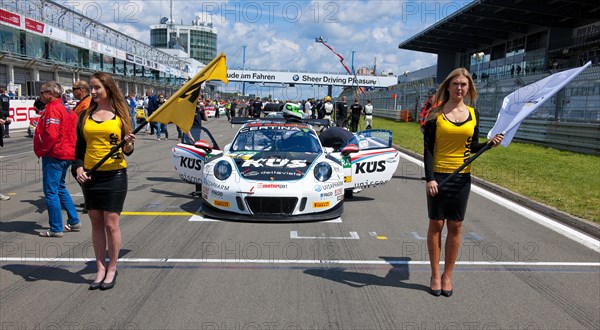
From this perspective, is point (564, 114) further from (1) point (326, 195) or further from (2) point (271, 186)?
(2) point (271, 186)

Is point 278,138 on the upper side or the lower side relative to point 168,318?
upper

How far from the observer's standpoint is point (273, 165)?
6.33m

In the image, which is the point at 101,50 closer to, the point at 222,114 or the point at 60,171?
the point at 222,114

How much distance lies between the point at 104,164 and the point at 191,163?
3.29 metres

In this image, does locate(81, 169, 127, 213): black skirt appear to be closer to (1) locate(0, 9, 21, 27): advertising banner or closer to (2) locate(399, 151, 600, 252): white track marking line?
(2) locate(399, 151, 600, 252): white track marking line

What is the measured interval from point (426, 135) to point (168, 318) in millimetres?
2498

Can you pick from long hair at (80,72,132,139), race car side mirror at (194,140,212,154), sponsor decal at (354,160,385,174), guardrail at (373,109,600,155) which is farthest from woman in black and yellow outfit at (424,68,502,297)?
guardrail at (373,109,600,155)

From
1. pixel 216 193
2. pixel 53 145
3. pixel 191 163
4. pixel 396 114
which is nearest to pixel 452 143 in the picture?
pixel 216 193

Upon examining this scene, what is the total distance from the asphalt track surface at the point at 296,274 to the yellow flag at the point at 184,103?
53.8 inches

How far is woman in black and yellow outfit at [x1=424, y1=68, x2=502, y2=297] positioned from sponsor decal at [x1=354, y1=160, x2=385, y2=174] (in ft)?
10.4

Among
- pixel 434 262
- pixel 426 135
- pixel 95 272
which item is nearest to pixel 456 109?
pixel 426 135

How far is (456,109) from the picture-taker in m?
4.06

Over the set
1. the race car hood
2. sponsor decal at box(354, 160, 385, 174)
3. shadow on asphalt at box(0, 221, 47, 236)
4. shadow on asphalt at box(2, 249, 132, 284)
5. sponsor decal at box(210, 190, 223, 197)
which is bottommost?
shadow on asphalt at box(0, 221, 47, 236)

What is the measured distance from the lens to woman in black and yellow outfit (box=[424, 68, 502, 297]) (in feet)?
13.1
